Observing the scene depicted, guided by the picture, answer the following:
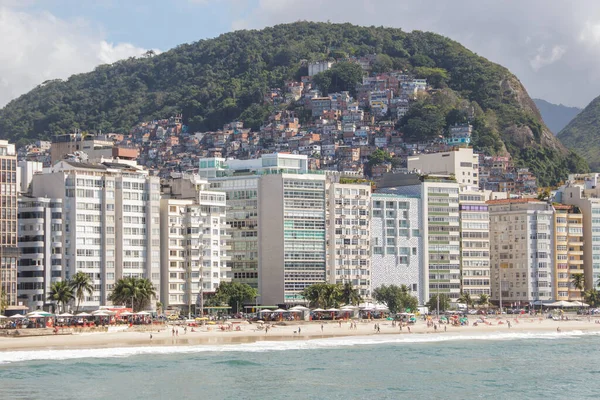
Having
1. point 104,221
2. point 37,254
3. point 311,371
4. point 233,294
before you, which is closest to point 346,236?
point 233,294

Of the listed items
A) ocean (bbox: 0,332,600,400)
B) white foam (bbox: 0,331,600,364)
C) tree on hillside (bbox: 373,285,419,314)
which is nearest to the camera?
ocean (bbox: 0,332,600,400)

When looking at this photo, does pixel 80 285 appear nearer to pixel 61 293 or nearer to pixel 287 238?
pixel 61 293

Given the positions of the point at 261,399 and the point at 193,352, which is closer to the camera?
the point at 261,399

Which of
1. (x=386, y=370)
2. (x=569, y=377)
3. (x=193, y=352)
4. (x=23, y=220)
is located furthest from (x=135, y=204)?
(x=569, y=377)

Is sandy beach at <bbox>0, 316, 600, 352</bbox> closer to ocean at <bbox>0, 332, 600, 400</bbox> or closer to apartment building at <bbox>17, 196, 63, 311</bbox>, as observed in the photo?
ocean at <bbox>0, 332, 600, 400</bbox>

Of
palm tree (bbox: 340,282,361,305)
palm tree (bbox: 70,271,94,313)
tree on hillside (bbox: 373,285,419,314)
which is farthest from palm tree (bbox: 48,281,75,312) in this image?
tree on hillside (bbox: 373,285,419,314)

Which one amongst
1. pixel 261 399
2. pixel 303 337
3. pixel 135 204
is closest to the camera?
pixel 261 399

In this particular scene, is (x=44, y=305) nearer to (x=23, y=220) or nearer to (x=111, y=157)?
(x=23, y=220)
